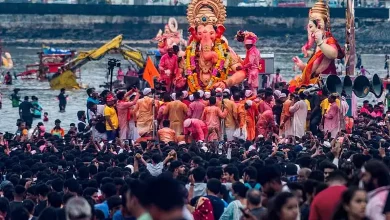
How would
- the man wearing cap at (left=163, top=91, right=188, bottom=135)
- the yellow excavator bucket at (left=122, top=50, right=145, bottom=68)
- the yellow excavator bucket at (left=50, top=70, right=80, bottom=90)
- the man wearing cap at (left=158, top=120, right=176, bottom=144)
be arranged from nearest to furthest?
the man wearing cap at (left=158, top=120, right=176, bottom=144) → the man wearing cap at (left=163, top=91, right=188, bottom=135) → the yellow excavator bucket at (left=122, top=50, right=145, bottom=68) → the yellow excavator bucket at (left=50, top=70, right=80, bottom=90)

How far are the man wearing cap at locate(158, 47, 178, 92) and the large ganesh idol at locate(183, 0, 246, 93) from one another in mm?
304

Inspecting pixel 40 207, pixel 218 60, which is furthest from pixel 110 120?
pixel 40 207

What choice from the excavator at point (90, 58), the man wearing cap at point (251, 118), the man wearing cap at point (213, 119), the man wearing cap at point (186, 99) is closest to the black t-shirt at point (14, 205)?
the man wearing cap at point (213, 119)

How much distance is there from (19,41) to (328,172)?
95370 millimetres

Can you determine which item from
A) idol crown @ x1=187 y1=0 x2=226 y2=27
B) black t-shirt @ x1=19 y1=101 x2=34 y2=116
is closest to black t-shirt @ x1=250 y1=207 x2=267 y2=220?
idol crown @ x1=187 y1=0 x2=226 y2=27

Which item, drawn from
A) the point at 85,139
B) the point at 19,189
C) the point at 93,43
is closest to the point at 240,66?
the point at 85,139

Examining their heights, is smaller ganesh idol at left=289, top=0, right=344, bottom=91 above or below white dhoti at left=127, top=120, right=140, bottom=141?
above

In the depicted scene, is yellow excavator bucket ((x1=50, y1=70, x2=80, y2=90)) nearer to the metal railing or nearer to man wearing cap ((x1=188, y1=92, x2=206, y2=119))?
man wearing cap ((x1=188, y1=92, x2=206, y2=119))

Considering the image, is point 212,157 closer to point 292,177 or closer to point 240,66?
point 292,177

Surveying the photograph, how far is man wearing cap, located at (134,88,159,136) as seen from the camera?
24625 mm

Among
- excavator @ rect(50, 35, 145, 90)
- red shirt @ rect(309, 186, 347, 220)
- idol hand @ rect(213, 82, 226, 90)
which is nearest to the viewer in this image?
red shirt @ rect(309, 186, 347, 220)

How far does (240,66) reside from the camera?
2822cm

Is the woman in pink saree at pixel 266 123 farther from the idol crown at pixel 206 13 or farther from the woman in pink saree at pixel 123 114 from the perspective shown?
the idol crown at pixel 206 13

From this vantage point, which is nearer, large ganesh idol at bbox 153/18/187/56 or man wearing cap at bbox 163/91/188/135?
man wearing cap at bbox 163/91/188/135
